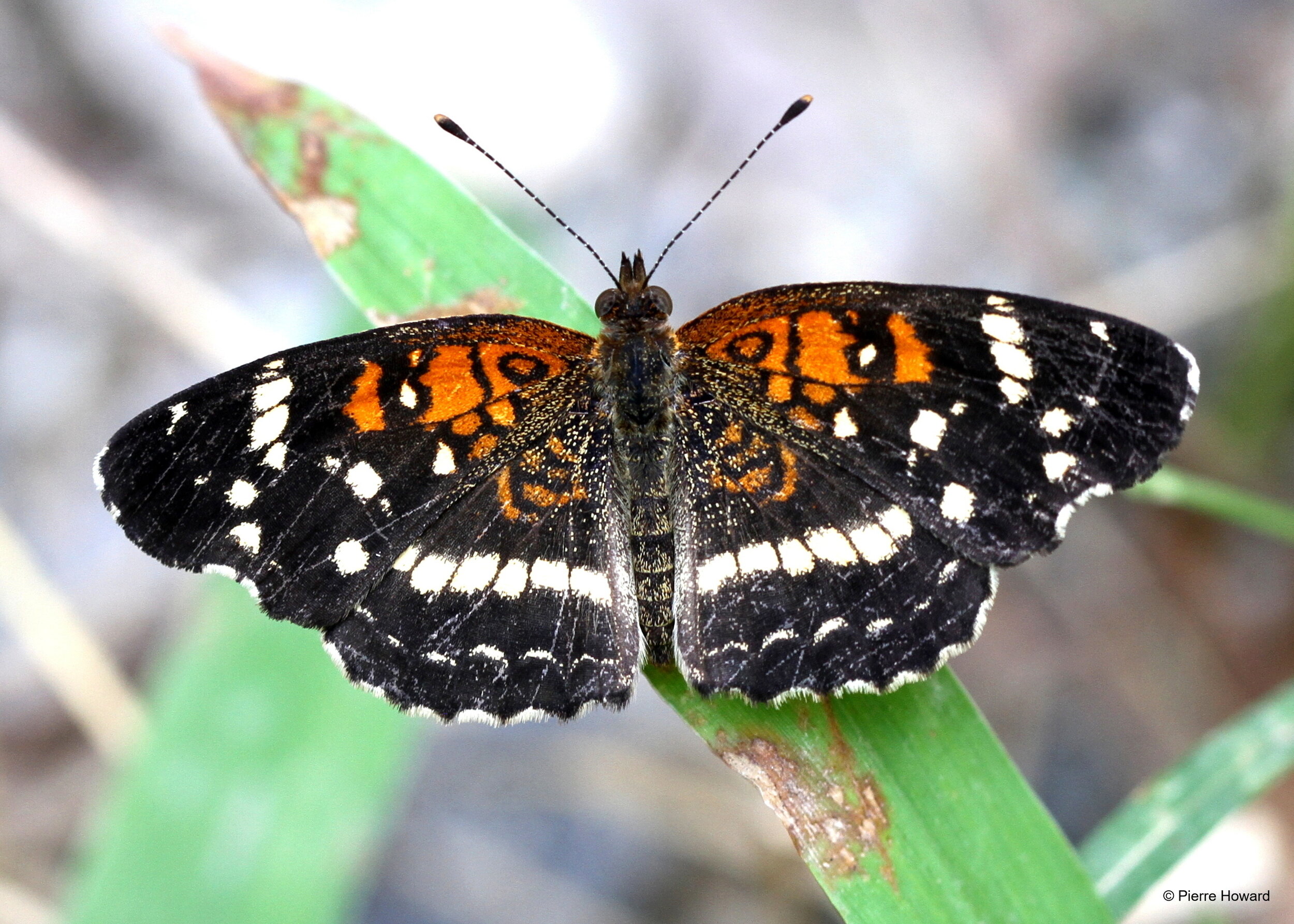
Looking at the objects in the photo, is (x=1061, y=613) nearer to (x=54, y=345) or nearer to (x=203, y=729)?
(x=203, y=729)

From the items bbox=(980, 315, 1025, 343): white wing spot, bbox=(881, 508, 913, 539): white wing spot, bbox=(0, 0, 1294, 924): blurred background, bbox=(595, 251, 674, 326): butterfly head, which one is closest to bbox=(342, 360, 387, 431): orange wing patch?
bbox=(595, 251, 674, 326): butterfly head

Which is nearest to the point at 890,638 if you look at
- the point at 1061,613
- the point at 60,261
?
the point at 1061,613

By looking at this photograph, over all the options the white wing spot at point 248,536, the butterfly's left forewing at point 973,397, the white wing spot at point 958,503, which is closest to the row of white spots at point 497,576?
the white wing spot at point 248,536

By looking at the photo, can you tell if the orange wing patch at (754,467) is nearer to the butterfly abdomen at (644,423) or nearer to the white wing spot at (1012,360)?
the butterfly abdomen at (644,423)

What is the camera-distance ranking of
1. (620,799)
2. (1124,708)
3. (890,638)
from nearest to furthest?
(890,638)
(620,799)
(1124,708)

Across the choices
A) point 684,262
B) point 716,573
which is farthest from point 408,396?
point 684,262

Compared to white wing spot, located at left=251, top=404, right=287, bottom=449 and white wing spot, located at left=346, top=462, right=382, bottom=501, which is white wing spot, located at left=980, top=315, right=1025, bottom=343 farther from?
white wing spot, located at left=251, top=404, right=287, bottom=449
